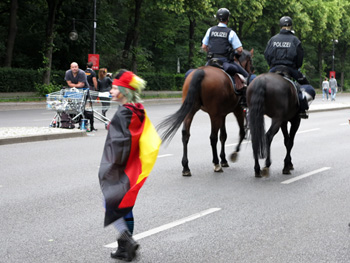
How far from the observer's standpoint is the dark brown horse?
9469 mm

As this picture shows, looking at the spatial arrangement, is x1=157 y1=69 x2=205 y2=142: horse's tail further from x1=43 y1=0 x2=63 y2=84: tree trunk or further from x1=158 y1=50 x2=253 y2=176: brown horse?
x1=43 y1=0 x2=63 y2=84: tree trunk

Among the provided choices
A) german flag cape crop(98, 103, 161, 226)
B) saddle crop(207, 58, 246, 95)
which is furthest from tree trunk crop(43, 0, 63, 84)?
german flag cape crop(98, 103, 161, 226)

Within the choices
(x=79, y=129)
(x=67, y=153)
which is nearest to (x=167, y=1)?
(x=79, y=129)

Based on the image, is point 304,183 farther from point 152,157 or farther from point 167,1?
point 167,1

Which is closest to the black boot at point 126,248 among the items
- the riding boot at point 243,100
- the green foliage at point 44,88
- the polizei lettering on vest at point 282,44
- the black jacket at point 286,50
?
the riding boot at point 243,100

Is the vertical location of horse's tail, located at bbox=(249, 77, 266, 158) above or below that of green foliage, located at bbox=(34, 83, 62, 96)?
above

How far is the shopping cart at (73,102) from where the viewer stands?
16781 millimetres

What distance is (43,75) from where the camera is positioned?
116 ft

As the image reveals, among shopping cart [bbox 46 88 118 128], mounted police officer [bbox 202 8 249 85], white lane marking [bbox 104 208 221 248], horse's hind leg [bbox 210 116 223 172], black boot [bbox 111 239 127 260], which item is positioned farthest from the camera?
→ shopping cart [bbox 46 88 118 128]

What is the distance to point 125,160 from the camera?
529 centimetres

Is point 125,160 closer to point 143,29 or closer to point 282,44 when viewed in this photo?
point 282,44

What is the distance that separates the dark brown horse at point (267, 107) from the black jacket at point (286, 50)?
0.43 m

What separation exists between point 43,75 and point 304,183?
28.0m

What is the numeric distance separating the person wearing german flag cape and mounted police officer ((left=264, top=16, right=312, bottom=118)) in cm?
557
